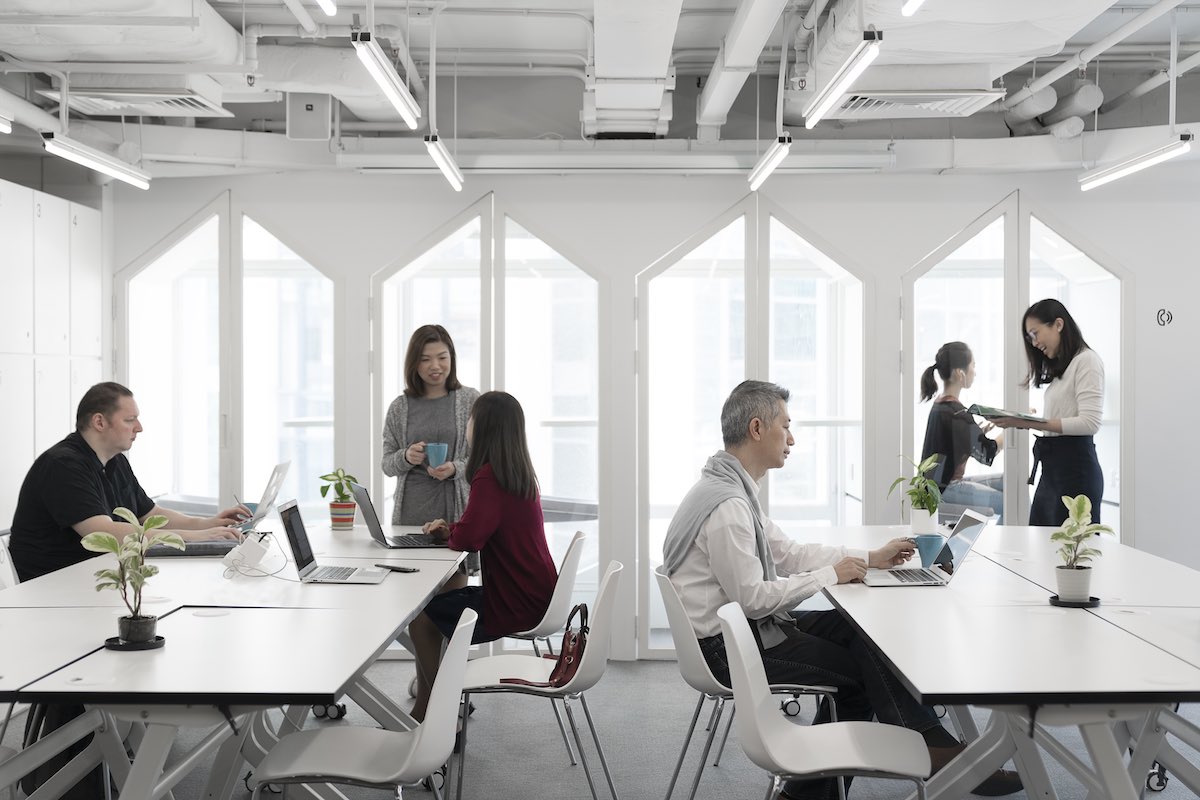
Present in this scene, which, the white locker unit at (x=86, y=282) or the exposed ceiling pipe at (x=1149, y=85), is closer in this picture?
the exposed ceiling pipe at (x=1149, y=85)

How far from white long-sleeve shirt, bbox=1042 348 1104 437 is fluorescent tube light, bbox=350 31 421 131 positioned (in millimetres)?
3334

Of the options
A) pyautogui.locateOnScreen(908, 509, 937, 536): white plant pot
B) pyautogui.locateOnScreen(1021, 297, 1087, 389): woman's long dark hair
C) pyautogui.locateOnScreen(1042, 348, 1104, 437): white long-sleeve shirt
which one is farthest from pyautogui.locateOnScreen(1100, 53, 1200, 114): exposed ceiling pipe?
pyautogui.locateOnScreen(908, 509, 937, 536): white plant pot

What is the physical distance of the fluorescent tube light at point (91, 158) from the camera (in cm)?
455

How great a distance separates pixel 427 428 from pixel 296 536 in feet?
5.66

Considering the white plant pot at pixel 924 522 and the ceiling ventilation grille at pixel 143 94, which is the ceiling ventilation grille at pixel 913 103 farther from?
the ceiling ventilation grille at pixel 143 94

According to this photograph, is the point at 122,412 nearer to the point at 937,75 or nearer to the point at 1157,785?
the point at 937,75

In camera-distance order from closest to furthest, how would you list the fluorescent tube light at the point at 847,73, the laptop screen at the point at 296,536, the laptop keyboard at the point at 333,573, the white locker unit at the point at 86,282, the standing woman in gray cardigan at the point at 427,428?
the fluorescent tube light at the point at 847,73 < the laptop screen at the point at 296,536 < the laptop keyboard at the point at 333,573 < the standing woman in gray cardigan at the point at 427,428 < the white locker unit at the point at 86,282

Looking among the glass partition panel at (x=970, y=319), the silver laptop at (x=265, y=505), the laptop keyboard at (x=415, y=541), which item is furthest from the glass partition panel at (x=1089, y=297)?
the silver laptop at (x=265, y=505)

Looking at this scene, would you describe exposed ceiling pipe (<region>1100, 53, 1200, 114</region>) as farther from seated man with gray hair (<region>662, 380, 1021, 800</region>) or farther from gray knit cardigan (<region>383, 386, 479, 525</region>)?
gray knit cardigan (<region>383, 386, 479, 525</region>)

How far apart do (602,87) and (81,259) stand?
3048mm

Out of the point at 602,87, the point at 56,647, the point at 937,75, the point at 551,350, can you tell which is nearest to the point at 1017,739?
the point at 56,647

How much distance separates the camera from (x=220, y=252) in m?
6.19

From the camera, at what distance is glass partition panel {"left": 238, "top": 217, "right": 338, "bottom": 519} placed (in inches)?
245

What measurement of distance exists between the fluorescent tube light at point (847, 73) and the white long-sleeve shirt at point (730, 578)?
4.83 ft
